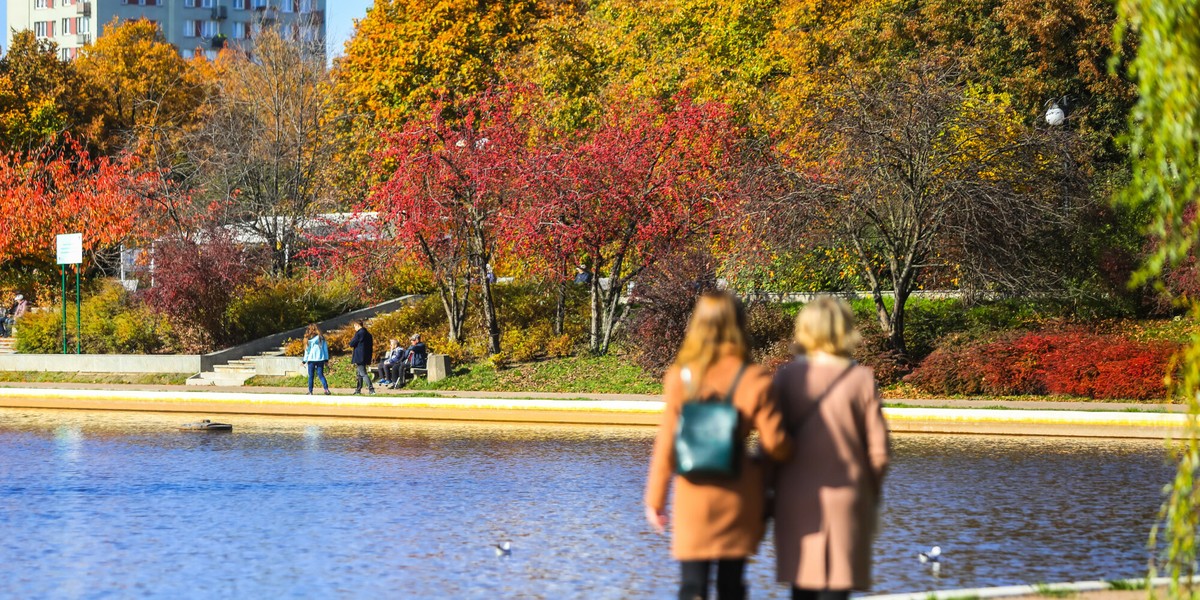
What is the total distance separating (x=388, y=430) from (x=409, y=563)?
11992mm

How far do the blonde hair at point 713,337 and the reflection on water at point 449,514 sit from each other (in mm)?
4055

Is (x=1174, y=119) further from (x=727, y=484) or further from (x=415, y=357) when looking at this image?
(x=415, y=357)

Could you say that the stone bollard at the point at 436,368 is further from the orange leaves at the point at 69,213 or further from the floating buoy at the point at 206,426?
the orange leaves at the point at 69,213

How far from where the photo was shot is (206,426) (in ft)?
76.4

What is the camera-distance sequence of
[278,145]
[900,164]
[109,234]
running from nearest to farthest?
[900,164] < [109,234] < [278,145]

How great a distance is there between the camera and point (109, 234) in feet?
155

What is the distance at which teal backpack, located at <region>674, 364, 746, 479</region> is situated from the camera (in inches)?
246

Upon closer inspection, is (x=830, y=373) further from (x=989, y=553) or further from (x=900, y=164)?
(x=900, y=164)

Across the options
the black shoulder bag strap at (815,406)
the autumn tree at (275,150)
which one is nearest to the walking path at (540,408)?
the black shoulder bag strap at (815,406)

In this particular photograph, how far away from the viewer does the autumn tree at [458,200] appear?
33500 mm

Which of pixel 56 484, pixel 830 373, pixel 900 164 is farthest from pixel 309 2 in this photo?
pixel 830 373

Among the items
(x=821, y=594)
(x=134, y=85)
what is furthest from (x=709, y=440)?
(x=134, y=85)


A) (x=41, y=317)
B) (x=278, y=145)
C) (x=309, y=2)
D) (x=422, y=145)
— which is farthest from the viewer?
(x=309, y=2)

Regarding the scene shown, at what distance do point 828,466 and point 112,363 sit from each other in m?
31.6
